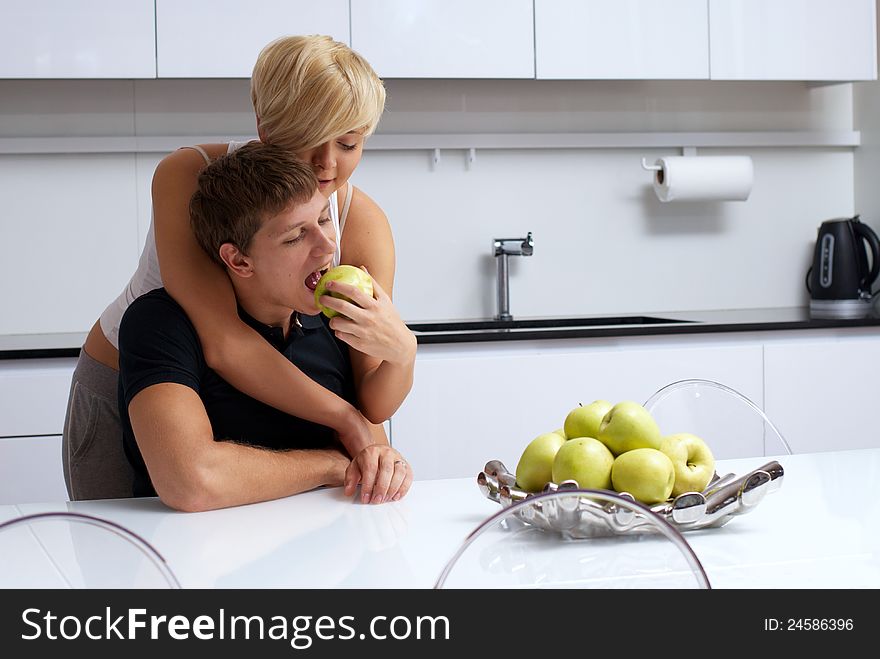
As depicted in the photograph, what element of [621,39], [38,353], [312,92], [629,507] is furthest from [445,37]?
[629,507]

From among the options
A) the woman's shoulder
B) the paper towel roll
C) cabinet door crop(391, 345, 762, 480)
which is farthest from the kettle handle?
the woman's shoulder

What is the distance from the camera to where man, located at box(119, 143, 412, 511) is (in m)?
1.31

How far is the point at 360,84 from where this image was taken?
1.47 metres

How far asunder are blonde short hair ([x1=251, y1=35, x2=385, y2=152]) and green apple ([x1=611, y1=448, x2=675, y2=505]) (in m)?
0.69

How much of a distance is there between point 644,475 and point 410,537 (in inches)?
11.0

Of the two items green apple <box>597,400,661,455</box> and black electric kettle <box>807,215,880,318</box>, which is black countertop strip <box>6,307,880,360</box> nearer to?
black electric kettle <box>807,215,880,318</box>

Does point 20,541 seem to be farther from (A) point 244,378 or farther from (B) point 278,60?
(B) point 278,60

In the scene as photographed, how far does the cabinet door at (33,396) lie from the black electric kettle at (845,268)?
91.1 inches

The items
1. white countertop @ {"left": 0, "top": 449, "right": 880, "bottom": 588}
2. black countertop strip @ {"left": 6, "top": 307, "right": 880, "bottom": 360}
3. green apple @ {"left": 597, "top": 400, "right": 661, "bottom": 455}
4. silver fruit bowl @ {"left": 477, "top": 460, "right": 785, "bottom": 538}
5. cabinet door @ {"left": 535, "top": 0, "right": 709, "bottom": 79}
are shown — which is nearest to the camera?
silver fruit bowl @ {"left": 477, "top": 460, "right": 785, "bottom": 538}

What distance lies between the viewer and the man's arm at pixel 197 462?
4.18ft

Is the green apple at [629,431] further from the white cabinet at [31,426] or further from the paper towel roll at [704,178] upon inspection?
the paper towel roll at [704,178]

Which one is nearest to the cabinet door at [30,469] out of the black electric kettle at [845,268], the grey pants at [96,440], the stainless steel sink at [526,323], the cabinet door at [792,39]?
the grey pants at [96,440]

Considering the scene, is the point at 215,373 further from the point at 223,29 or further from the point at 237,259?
the point at 223,29

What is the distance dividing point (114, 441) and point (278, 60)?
2.43 feet
